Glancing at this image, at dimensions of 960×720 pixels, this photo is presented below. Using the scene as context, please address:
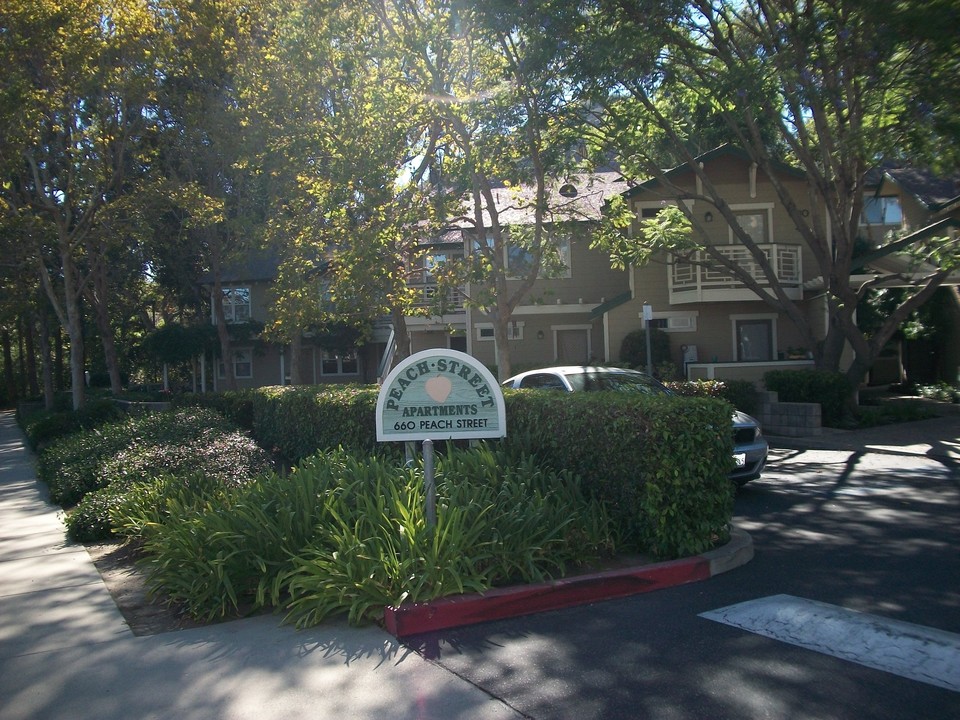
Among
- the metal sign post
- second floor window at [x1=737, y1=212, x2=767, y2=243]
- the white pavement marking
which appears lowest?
the white pavement marking

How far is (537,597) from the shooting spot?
615cm

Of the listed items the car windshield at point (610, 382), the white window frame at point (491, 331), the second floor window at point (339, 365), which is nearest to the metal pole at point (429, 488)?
the car windshield at point (610, 382)

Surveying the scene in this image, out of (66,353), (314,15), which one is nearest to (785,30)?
(314,15)

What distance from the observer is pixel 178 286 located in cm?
3391

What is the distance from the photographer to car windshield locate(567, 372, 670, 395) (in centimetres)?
1154

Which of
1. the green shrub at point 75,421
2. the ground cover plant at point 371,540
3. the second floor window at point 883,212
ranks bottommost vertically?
the ground cover plant at point 371,540

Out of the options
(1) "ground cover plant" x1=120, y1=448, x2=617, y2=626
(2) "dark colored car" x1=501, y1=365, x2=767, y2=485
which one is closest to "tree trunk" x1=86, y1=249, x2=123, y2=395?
(2) "dark colored car" x1=501, y1=365, x2=767, y2=485

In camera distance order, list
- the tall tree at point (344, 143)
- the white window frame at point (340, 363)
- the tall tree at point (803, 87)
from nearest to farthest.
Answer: the tall tree at point (803, 87) → the tall tree at point (344, 143) → the white window frame at point (340, 363)

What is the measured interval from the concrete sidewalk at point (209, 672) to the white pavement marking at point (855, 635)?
6.67 feet

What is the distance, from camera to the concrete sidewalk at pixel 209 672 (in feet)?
15.6

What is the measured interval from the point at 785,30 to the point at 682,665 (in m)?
13.1

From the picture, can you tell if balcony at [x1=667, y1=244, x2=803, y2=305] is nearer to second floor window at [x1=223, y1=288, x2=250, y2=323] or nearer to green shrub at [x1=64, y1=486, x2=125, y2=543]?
green shrub at [x1=64, y1=486, x2=125, y2=543]

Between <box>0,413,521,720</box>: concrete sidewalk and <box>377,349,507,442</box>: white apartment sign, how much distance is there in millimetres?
1755

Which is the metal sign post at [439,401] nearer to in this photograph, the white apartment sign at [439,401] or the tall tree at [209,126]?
the white apartment sign at [439,401]
